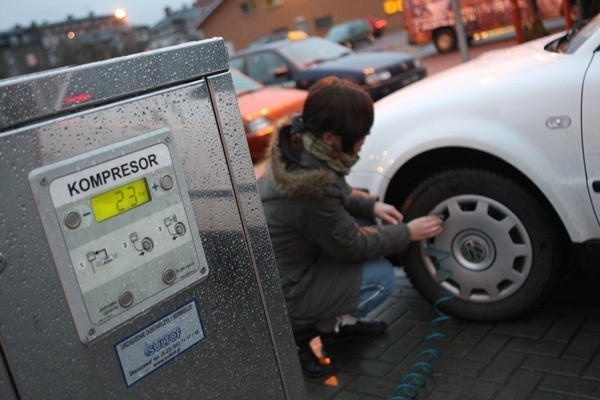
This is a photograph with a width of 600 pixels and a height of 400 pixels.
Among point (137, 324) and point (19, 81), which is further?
point (137, 324)

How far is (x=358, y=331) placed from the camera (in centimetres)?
363

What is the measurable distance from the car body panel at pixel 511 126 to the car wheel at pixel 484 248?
14cm

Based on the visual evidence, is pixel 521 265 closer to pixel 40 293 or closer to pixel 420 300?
pixel 420 300

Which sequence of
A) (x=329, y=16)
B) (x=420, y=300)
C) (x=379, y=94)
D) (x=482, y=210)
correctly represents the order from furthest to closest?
1. (x=329, y=16)
2. (x=379, y=94)
3. (x=420, y=300)
4. (x=482, y=210)

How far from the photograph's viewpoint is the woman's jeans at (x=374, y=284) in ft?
11.2

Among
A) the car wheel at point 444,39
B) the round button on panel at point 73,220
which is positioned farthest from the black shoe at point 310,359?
the car wheel at point 444,39

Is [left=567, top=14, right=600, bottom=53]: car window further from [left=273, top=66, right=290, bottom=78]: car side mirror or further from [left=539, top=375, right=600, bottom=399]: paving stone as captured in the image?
[left=273, top=66, right=290, bottom=78]: car side mirror

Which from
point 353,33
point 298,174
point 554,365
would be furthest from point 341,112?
point 353,33

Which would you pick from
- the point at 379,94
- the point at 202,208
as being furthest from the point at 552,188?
Result: the point at 379,94

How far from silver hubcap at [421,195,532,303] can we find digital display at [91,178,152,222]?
2382 millimetres

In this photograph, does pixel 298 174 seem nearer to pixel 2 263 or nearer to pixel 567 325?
pixel 567 325

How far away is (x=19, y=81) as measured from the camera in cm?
108

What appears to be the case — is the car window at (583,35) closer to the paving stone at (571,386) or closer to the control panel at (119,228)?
the paving stone at (571,386)

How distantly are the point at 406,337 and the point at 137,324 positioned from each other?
2543 millimetres
